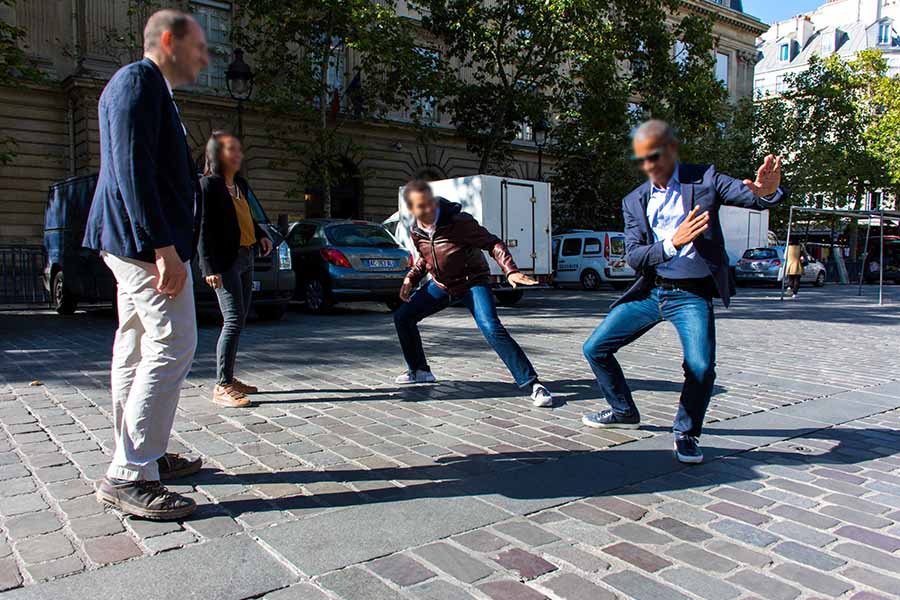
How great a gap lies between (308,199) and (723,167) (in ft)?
63.1

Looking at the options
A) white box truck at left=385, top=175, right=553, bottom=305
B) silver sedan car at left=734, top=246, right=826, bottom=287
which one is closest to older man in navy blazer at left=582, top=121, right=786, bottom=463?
white box truck at left=385, top=175, right=553, bottom=305

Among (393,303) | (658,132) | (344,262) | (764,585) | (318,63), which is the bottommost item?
(764,585)

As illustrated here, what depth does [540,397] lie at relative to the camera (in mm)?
5012

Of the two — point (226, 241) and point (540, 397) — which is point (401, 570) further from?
point (226, 241)

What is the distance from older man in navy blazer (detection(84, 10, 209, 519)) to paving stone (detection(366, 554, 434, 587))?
904 millimetres

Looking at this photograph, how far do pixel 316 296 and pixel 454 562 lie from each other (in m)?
10.5

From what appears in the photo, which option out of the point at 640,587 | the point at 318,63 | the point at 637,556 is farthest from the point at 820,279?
the point at 640,587

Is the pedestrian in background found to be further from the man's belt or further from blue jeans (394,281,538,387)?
the man's belt

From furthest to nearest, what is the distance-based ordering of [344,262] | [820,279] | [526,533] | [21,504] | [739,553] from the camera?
1. [820,279]
2. [344,262]
3. [21,504]
4. [526,533]
5. [739,553]

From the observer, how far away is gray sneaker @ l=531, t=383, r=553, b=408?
16.4 ft

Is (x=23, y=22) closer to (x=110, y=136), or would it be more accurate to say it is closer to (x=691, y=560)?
(x=110, y=136)

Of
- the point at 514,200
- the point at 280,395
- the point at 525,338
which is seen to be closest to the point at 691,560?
the point at 280,395

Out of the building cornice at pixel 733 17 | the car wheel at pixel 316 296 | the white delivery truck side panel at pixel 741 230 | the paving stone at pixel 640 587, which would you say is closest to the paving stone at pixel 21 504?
the paving stone at pixel 640 587

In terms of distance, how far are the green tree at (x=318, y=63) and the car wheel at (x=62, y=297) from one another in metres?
8.98
